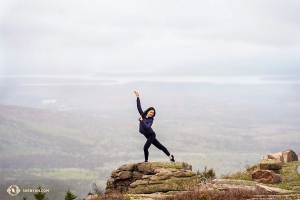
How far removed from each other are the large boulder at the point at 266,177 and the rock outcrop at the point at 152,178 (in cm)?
416

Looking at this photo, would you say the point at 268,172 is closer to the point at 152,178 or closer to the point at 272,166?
the point at 272,166

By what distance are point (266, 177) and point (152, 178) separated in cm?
722

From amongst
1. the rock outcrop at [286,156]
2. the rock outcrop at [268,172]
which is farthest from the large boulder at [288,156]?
the rock outcrop at [268,172]

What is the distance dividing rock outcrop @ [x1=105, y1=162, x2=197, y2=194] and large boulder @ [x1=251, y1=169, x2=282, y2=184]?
416 cm

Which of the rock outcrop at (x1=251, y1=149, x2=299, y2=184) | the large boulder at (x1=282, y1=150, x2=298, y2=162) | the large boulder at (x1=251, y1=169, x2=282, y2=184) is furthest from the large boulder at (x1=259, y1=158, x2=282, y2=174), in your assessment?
the large boulder at (x1=282, y1=150, x2=298, y2=162)

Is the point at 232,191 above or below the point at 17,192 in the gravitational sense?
below

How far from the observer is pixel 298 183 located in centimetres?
2619

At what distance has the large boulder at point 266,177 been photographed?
2619cm

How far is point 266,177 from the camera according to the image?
26.4 m

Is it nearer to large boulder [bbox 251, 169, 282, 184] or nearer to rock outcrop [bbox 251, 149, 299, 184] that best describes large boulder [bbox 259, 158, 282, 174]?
rock outcrop [bbox 251, 149, 299, 184]

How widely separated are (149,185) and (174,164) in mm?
2501

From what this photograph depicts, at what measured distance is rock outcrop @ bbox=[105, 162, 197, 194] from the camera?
2342 centimetres

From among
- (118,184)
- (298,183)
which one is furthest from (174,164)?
(298,183)

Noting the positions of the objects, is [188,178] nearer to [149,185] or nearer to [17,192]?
[149,185]
